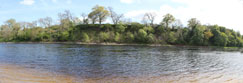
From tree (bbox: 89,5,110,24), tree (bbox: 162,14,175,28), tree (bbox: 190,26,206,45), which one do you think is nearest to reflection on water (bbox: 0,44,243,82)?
tree (bbox: 190,26,206,45)

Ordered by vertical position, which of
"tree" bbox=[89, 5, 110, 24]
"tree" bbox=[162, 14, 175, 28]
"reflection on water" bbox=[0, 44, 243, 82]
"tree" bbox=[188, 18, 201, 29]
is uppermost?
"tree" bbox=[89, 5, 110, 24]

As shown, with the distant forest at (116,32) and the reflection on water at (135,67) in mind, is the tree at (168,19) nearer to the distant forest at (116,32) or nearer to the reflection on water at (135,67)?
the distant forest at (116,32)

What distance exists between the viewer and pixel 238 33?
92375 millimetres

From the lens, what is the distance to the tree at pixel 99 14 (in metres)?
119

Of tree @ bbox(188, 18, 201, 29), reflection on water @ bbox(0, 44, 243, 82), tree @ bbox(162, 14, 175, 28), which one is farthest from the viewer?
tree @ bbox(162, 14, 175, 28)

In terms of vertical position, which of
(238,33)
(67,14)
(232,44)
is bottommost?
(232,44)

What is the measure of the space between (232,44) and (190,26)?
25.3 metres

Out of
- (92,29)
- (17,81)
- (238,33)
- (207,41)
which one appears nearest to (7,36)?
(92,29)

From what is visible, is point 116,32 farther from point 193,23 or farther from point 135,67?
point 135,67

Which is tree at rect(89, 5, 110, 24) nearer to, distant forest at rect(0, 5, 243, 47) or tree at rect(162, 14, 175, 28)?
distant forest at rect(0, 5, 243, 47)

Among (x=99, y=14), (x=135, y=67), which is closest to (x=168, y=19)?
(x=99, y=14)

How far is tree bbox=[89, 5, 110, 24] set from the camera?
4674 inches

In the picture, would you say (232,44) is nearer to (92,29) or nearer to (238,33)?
(238,33)

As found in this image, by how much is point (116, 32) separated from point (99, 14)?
26.7 m
